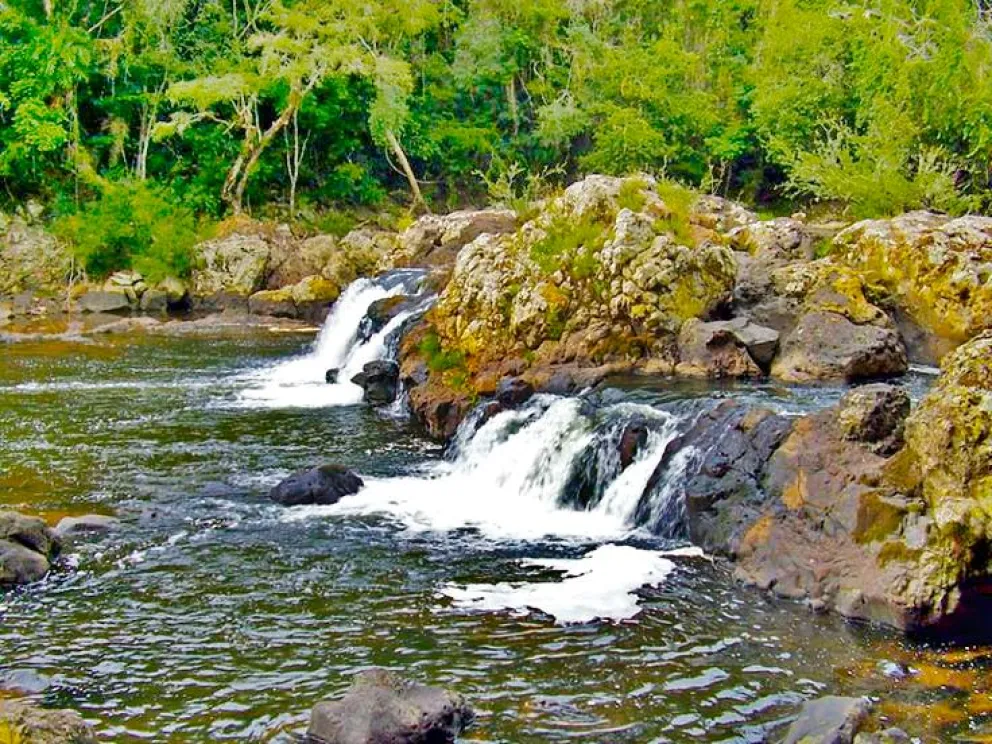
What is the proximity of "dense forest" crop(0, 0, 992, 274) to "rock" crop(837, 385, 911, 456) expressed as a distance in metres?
20.2

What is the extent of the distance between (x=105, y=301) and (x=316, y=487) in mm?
27686

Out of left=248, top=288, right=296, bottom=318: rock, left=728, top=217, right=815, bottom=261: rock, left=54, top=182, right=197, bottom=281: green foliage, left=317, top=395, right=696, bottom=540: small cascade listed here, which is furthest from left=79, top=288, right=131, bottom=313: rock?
left=317, top=395, right=696, bottom=540: small cascade

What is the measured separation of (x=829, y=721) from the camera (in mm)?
8031

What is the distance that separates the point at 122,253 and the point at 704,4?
104ft

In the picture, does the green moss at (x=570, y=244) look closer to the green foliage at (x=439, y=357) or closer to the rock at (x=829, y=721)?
the green foliage at (x=439, y=357)

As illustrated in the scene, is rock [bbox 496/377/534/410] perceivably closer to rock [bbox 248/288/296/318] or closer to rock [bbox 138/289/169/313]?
rock [bbox 248/288/296/318]

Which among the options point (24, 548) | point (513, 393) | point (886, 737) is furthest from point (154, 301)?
point (886, 737)

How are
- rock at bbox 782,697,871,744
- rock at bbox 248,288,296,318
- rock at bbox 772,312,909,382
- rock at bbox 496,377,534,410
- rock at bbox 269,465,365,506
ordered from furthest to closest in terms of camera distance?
rock at bbox 248,288,296,318 → rock at bbox 496,377,534,410 → rock at bbox 772,312,909,382 → rock at bbox 269,465,365,506 → rock at bbox 782,697,871,744

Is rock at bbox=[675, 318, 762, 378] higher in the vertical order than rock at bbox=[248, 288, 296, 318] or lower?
higher

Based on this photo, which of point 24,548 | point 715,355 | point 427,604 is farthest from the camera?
point 715,355

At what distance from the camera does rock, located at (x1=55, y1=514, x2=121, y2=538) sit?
13.9 meters

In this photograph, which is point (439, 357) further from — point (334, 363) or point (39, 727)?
point (39, 727)

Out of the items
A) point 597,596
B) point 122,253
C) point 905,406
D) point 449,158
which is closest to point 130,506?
point 597,596

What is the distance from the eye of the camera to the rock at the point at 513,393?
18.8 metres
